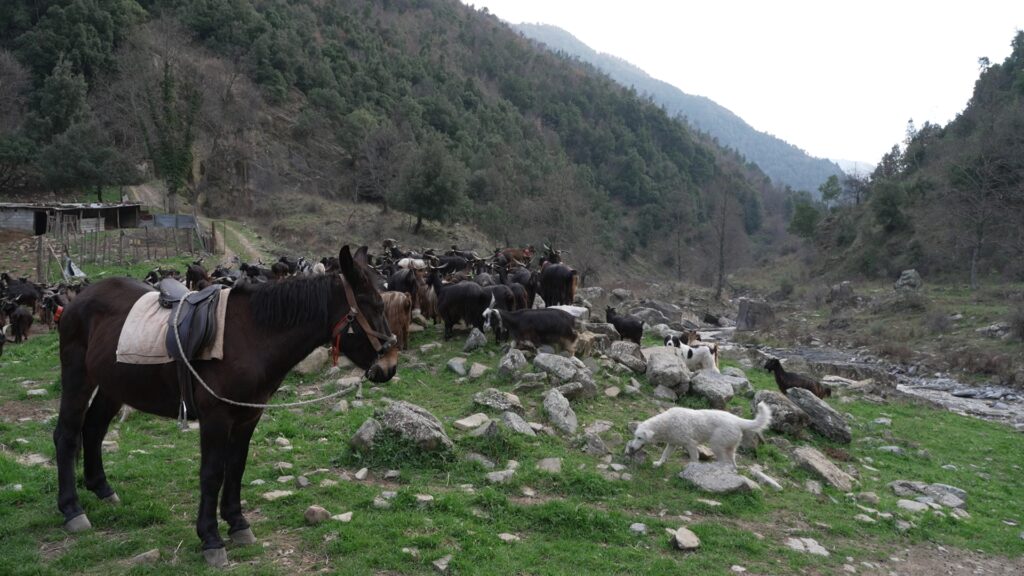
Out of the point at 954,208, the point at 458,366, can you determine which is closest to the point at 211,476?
the point at 458,366

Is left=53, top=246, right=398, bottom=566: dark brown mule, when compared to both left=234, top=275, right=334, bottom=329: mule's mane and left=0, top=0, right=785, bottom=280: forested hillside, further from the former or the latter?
left=0, top=0, right=785, bottom=280: forested hillside

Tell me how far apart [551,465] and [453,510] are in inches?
62.9

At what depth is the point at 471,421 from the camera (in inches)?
316

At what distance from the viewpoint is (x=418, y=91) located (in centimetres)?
7188

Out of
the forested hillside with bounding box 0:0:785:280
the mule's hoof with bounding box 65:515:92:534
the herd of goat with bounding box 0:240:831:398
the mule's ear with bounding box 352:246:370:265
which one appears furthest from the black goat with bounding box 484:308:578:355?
the forested hillside with bounding box 0:0:785:280

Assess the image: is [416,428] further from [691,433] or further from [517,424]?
[691,433]

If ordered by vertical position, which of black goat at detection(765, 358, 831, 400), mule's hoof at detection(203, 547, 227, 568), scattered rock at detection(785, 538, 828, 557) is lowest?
black goat at detection(765, 358, 831, 400)

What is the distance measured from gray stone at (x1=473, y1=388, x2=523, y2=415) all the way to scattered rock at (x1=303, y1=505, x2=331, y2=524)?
11.7ft

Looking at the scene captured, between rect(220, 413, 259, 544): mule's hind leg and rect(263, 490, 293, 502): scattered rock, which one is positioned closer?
rect(220, 413, 259, 544): mule's hind leg

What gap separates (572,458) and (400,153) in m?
49.3

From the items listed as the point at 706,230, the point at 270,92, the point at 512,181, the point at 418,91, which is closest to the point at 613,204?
the point at 706,230

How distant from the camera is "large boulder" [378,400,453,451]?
6.91 meters

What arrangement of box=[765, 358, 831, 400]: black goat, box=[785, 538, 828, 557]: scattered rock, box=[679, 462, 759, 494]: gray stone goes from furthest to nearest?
1. box=[765, 358, 831, 400]: black goat
2. box=[679, 462, 759, 494]: gray stone
3. box=[785, 538, 828, 557]: scattered rock

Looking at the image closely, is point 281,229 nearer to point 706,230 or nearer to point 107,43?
point 107,43
